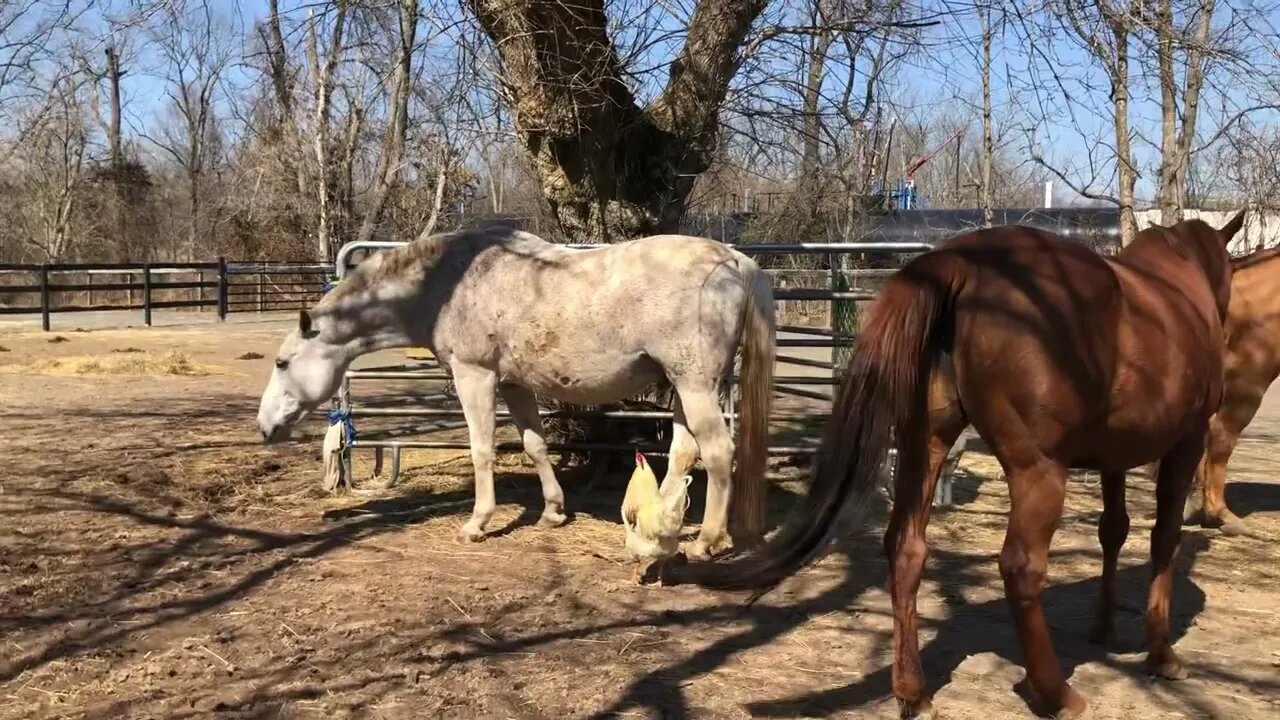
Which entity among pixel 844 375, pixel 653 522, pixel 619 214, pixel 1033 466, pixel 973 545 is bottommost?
pixel 973 545

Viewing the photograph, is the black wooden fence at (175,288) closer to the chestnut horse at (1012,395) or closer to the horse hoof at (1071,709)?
the chestnut horse at (1012,395)

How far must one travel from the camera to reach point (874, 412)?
300 cm

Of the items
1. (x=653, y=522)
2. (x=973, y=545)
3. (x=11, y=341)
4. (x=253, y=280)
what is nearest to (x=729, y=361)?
(x=653, y=522)

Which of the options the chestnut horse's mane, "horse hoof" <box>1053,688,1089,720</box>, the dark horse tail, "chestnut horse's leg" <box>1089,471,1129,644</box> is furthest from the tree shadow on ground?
the dark horse tail

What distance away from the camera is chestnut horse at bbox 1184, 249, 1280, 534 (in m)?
5.84

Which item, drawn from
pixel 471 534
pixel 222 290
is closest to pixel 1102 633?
pixel 471 534

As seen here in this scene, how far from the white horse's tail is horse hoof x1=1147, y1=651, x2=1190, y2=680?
1899 millimetres

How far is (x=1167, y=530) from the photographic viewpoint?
3.53 m

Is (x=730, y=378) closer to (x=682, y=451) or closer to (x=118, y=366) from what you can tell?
(x=682, y=451)

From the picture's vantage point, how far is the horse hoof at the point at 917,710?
123 inches

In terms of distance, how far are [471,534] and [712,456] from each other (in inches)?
54.0

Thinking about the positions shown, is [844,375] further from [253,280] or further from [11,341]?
[253,280]

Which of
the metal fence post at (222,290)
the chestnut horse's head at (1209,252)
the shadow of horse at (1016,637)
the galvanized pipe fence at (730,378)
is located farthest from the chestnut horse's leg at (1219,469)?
the metal fence post at (222,290)

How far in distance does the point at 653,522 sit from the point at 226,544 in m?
2.29
